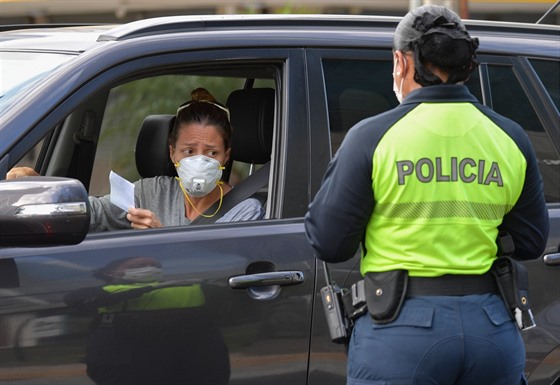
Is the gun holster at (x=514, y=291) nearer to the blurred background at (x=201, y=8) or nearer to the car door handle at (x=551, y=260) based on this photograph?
the car door handle at (x=551, y=260)

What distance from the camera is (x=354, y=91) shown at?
3812 mm

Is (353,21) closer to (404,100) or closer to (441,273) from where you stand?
(404,100)

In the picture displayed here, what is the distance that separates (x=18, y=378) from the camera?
10.4ft

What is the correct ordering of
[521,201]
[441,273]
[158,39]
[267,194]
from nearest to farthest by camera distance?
[441,273] → [521,201] → [158,39] → [267,194]

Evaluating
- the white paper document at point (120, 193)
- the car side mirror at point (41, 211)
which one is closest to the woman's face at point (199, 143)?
the white paper document at point (120, 193)

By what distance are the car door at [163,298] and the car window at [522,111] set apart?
78cm

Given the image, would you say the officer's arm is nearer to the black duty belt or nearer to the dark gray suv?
the black duty belt

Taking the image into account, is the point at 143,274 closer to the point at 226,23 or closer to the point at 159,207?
the point at 159,207

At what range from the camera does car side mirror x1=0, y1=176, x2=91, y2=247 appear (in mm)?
3027

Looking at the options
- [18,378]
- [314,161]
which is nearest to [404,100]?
[314,161]

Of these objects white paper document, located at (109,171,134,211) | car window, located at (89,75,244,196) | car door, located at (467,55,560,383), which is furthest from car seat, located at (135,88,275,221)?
car window, located at (89,75,244,196)

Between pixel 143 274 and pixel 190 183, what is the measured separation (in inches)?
29.0

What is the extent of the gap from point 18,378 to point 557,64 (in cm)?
216

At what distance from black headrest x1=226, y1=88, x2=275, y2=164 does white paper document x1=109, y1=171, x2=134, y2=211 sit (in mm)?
565
